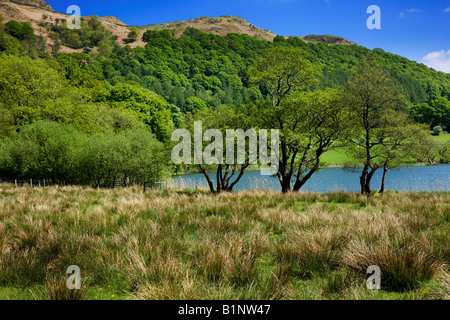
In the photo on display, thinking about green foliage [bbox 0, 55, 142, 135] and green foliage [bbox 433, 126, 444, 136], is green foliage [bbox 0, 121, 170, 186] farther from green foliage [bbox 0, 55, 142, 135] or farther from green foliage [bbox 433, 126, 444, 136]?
green foliage [bbox 433, 126, 444, 136]

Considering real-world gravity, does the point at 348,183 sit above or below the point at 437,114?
below

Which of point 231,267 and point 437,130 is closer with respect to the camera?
point 231,267

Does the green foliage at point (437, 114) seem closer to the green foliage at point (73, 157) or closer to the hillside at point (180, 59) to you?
the hillside at point (180, 59)

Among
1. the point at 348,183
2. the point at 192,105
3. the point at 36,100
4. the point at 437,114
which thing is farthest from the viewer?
the point at 437,114

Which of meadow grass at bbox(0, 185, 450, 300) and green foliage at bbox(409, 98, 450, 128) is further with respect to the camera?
green foliage at bbox(409, 98, 450, 128)

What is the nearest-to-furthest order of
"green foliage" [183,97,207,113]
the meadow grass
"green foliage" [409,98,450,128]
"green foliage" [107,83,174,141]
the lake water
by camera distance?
the meadow grass → the lake water → "green foliage" [107,83,174,141] → "green foliage" [183,97,207,113] → "green foliage" [409,98,450,128]

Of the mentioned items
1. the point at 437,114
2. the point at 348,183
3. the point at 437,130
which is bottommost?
the point at 348,183

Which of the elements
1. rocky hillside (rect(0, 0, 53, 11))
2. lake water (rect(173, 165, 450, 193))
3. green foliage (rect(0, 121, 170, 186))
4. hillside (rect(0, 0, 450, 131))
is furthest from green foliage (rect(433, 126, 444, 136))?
rocky hillside (rect(0, 0, 53, 11))

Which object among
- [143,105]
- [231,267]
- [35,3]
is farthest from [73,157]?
[35,3]

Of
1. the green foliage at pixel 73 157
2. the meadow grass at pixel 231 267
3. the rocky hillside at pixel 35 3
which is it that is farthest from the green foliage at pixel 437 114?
the rocky hillside at pixel 35 3

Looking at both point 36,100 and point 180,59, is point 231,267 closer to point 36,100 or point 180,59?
point 36,100

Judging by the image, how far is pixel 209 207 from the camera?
713cm

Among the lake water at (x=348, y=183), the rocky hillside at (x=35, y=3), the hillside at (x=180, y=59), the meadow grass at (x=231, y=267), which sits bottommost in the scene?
the lake water at (x=348, y=183)
